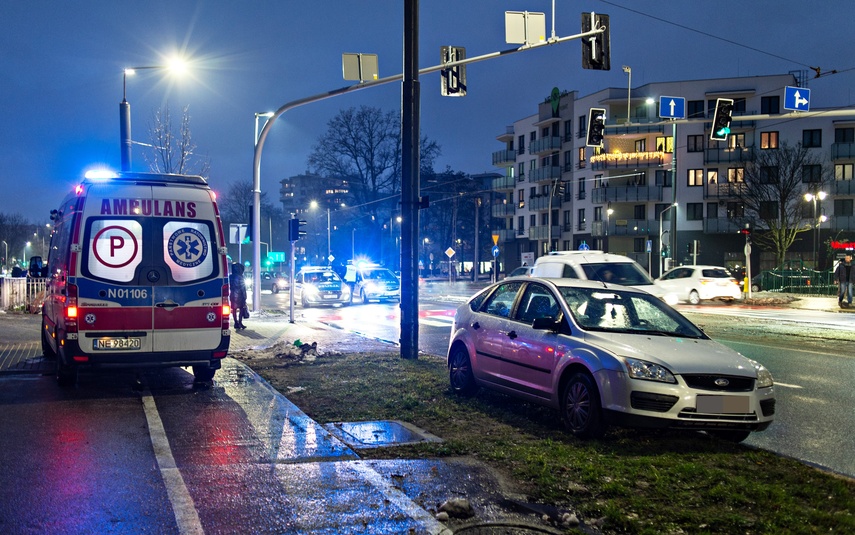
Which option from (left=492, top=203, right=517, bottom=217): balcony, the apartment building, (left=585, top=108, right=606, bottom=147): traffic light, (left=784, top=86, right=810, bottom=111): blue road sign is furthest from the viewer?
(left=492, top=203, right=517, bottom=217): balcony

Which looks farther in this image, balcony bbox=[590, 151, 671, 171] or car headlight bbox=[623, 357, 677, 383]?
balcony bbox=[590, 151, 671, 171]

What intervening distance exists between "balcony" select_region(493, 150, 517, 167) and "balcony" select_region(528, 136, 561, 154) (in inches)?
267

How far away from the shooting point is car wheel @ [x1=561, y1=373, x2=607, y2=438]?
697 cm

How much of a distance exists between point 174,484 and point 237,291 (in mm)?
13393

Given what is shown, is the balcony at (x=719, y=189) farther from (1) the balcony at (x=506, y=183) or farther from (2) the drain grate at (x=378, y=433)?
(2) the drain grate at (x=378, y=433)

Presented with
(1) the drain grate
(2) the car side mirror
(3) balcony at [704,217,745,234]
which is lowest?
(1) the drain grate

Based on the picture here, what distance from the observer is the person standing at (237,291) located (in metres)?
18.3

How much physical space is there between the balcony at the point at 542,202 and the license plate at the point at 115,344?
67206 mm

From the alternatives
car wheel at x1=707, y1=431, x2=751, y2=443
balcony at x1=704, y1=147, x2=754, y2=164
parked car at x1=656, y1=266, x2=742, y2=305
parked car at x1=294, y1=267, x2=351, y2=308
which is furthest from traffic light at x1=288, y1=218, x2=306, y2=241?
balcony at x1=704, y1=147, x2=754, y2=164

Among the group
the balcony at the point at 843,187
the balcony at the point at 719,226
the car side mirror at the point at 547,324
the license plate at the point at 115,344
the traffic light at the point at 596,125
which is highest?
the balcony at the point at 843,187

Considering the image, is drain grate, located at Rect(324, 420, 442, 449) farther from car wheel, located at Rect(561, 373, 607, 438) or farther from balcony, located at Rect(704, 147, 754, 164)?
balcony, located at Rect(704, 147, 754, 164)

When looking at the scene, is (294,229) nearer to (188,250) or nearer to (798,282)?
(188,250)

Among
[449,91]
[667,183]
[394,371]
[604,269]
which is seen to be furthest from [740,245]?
[394,371]

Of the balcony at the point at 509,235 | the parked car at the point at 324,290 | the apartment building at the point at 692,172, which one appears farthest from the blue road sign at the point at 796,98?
the balcony at the point at 509,235
